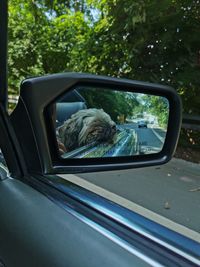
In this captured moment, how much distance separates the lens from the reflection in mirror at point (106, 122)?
147 centimetres

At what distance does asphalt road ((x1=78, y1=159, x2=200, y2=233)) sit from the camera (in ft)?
17.2

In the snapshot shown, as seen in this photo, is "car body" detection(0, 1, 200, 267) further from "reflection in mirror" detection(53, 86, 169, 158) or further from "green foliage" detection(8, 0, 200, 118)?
"green foliage" detection(8, 0, 200, 118)

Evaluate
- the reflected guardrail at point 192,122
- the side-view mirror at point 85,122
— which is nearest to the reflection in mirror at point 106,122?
the side-view mirror at point 85,122

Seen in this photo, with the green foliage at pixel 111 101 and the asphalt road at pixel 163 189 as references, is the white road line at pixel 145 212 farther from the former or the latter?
the green foliage at pixel 111 101

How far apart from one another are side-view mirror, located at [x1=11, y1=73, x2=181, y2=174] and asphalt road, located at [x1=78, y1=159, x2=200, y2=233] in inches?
125

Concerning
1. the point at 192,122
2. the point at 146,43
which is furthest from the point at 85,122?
the point at 146,43

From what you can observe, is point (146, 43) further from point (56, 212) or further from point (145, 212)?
point (56, 212)

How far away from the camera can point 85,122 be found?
1.49 m

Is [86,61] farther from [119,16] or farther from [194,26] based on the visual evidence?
[194,26]

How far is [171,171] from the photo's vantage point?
26.2ft

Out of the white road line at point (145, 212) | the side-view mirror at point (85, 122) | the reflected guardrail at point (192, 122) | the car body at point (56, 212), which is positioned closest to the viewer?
the car body at point (56, 212)

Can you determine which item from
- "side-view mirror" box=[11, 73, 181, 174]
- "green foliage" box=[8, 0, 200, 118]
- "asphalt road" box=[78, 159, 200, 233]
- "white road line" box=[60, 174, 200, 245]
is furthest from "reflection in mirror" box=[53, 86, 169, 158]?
"green foliage" box=[8, 0, 200, 118]

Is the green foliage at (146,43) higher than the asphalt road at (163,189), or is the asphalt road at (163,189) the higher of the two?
the green foliage at (146,43)

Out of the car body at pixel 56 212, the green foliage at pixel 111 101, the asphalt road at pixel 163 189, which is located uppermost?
the green foliage at pixel 111 101
